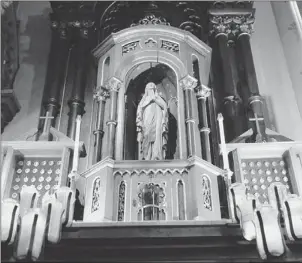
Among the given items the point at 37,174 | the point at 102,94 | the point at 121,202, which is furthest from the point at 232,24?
the point at 121,202

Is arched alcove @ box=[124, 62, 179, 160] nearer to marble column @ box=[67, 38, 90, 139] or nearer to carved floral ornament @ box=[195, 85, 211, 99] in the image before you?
carved floral ornament @ box=[195, 85, 211, 99]

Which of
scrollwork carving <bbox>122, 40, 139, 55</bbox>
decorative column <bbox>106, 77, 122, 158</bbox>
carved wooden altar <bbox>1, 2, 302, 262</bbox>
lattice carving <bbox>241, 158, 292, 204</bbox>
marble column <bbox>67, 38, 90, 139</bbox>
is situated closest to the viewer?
carved wooden altar <bbox>1, 2, 302, 262</bbox>

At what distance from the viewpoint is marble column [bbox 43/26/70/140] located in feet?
18.8

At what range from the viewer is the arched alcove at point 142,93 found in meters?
4.99

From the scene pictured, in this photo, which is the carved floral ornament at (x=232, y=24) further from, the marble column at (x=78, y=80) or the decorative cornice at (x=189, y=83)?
the decorative cornice at (x=189, y=83)

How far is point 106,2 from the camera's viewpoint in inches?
266

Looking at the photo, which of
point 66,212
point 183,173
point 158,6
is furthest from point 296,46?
point 66,212

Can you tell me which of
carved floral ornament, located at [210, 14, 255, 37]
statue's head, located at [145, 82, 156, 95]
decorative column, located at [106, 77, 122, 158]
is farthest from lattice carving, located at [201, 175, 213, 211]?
carved floral ornament, located at [210, 14, 255, 37]

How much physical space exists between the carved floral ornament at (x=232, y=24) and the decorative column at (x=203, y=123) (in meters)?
1.71

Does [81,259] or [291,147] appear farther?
[291,147]

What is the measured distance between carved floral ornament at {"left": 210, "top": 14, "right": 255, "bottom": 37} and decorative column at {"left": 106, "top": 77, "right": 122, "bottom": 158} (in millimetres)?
Result: 2093

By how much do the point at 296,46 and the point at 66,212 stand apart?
383 centimetres

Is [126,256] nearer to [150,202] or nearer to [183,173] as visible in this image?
[150,202]

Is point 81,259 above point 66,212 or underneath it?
underneath
